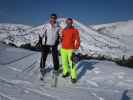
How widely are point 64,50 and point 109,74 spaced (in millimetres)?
2498

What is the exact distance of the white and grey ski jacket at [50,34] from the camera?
11094mm

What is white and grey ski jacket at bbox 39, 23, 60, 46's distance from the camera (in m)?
11.1

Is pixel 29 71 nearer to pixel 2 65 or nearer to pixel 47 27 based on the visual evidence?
pixel 2 65

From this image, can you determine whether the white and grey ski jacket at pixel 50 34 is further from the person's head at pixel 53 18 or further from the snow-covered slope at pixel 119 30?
the snow-covered slope at pixel 119 30

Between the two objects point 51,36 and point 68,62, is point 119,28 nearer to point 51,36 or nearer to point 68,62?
point 68,62

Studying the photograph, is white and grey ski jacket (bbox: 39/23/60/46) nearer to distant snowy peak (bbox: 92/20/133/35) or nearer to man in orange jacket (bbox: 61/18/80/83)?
man in orange jacket (bbox: 61/18/80/83)

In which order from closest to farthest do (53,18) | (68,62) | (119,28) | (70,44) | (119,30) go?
(53,18)
(70,44)
(68,62)
(119,30)
(119,28)

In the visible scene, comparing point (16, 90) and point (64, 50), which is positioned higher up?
point (64, 50)

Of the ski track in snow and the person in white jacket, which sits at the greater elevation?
the person in white jacket

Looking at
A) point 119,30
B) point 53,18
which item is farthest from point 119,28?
point 53,18

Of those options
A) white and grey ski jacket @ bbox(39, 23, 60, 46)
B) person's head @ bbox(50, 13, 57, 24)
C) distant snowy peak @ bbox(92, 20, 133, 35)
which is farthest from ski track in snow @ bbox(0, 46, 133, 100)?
distant snowy peak @ bbox(92, 20, 133, 35)

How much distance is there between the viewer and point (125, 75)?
501 inches

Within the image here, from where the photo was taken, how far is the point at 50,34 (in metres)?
11.1

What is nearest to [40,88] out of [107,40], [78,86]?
[78,86]
